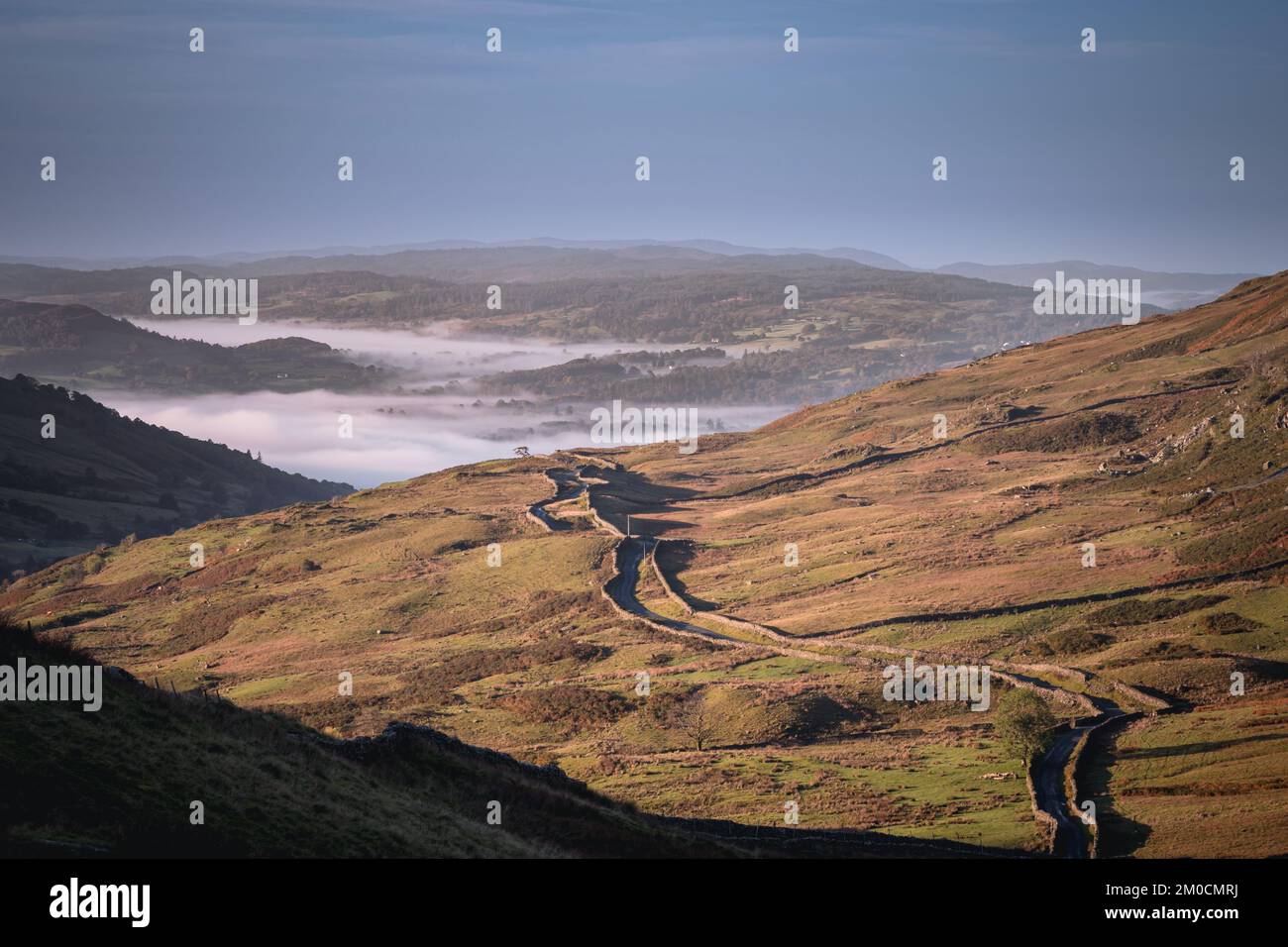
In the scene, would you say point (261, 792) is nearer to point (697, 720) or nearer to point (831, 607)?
point (697, 720)

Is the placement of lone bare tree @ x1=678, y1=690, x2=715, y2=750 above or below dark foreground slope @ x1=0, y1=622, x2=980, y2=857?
below

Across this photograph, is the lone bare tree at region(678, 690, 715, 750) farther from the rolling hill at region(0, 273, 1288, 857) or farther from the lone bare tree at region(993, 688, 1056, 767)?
the lone bare tree at region(993, 688, 1056, 767)

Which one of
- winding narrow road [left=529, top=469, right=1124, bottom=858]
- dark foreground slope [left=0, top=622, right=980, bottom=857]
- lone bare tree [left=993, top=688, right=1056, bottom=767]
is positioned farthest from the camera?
lone bare tree [left=993, top=688, right=1056, bottom=767]

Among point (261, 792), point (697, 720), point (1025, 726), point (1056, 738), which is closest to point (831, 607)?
point (697, 720)

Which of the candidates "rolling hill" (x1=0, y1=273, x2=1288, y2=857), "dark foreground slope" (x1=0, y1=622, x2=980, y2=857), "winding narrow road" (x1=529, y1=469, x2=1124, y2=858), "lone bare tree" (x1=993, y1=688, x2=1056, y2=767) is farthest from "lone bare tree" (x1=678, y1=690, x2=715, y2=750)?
"dark foreground slope" (x1=0, y1=622, x2=980, y2=857)

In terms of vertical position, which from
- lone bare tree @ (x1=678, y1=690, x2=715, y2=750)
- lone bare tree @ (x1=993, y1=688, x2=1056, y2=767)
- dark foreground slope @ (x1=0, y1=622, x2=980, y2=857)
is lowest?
lone bare tree @ (x1=678, y1=690, x2=715, y2=750)

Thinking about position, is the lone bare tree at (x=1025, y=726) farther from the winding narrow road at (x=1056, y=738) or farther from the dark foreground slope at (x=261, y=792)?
the dark foreground slope at (x=261, y=792)

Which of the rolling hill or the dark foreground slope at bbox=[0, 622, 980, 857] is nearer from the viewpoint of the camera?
the dark foreground slope at bbox=[0, 622, 980, 857]
